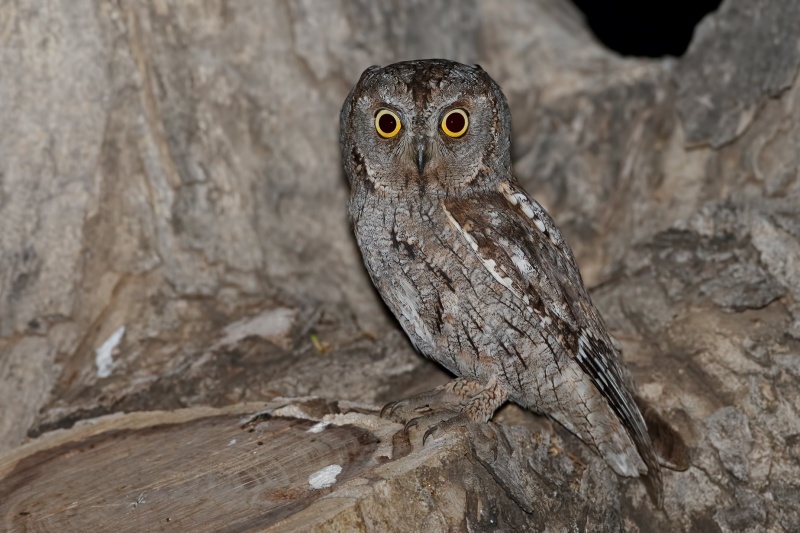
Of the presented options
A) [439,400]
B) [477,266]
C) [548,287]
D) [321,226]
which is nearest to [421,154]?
[477,266]

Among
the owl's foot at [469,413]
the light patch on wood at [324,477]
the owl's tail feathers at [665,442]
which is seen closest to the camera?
the light patch on wood at [324,477]

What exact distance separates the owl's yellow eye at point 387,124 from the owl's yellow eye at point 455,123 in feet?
0.43

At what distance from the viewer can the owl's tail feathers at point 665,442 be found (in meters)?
2.40

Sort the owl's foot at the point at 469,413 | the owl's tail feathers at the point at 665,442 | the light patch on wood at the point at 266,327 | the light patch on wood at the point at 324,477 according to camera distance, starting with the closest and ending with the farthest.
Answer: the light patch on wood at the point at 324,477
the owl's foot at the point at 469,413
the owl's tail feathers at the point at 665,442
the light patch on wood at the point at 266,327

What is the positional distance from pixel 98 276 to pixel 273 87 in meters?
0.94

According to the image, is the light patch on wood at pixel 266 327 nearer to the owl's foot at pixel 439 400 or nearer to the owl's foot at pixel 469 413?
Answer: the owl's foot at pixel 439 400

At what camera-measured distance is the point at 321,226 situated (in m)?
3.26

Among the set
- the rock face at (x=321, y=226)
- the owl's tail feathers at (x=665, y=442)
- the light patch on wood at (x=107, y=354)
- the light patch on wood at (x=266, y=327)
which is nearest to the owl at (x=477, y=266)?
the owl's tail feathers at (x=665, y=442)

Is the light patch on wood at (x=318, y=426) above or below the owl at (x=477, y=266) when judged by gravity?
below

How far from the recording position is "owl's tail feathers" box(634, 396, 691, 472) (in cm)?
240

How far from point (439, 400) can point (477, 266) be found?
1.39 feet

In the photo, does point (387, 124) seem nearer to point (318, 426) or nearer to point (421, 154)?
point (421, 154)

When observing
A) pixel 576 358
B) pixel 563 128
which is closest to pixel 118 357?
pixel 576 358

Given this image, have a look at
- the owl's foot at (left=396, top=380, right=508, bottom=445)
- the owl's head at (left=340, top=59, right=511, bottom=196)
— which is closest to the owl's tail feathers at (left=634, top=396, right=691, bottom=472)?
the owl's foot at (left=396, top=380, right=508, bottom=445)
